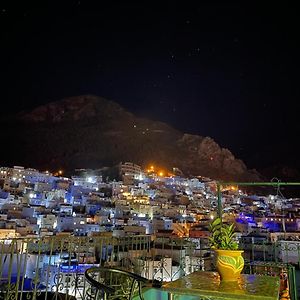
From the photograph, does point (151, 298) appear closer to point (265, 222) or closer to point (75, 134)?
point (265, 222)

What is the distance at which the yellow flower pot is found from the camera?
2.11 m

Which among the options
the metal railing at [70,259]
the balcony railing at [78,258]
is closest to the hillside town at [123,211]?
the balcony railing at [78,258]

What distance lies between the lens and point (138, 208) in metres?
37.9

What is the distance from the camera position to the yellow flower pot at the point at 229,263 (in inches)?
83.0

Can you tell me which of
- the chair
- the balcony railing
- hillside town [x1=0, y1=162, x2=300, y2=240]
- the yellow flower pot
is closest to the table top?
the yellow flower pot

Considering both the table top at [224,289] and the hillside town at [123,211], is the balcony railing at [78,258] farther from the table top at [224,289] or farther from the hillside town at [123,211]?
the hillside town at [123,211]

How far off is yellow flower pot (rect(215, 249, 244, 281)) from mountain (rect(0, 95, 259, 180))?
67.9 metres

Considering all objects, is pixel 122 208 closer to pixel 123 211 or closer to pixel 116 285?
pixel 123 211

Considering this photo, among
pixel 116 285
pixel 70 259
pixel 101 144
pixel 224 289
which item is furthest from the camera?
pixel 101 144

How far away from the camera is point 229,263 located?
212 cm

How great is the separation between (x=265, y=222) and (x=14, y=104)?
83666 mm

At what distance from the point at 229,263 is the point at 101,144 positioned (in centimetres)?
7711

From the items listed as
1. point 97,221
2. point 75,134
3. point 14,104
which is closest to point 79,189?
point 97,221

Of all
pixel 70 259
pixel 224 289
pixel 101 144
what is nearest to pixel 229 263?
pixel 224 289
